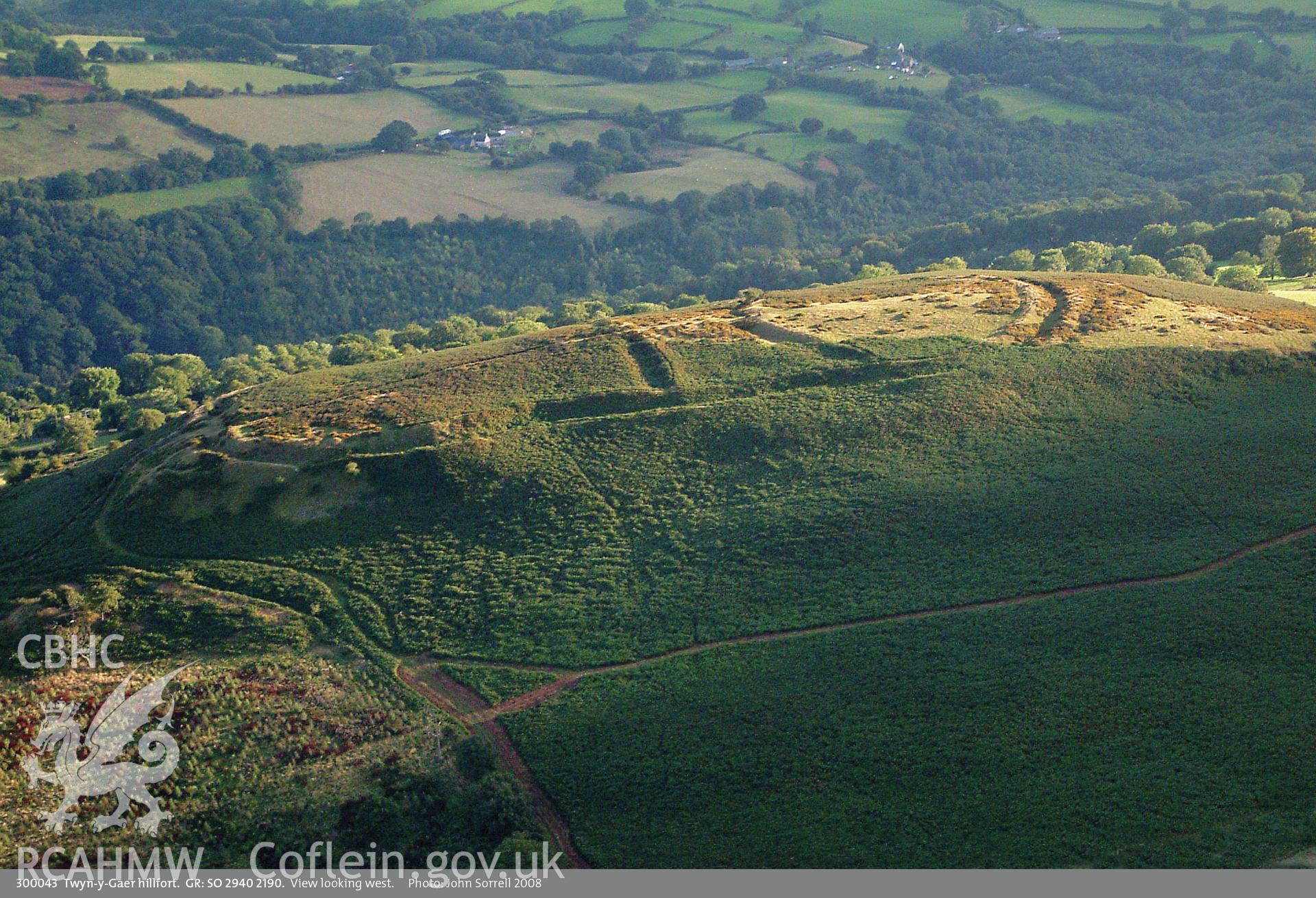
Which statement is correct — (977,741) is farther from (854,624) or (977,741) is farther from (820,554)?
(820,554)

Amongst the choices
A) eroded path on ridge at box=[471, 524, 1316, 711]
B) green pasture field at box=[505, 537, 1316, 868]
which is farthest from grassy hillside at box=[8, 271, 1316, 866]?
eroded path on ridge at box=[471, 524, 1316, 711]

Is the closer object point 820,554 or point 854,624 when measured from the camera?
point 854,624

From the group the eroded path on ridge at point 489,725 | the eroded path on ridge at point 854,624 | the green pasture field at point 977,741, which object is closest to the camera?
the green pasture field at point 977,741

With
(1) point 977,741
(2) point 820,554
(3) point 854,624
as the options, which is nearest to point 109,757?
(3) point 854,624

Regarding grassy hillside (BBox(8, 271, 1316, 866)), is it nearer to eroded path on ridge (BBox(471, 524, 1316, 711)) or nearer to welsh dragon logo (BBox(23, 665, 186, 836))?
Answer: eroded path on ridge (BBox(471, 524, 1316, 711))

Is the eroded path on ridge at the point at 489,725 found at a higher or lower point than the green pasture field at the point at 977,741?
lower

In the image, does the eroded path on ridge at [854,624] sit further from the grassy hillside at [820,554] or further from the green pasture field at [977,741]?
the green pasture field at [977,741]

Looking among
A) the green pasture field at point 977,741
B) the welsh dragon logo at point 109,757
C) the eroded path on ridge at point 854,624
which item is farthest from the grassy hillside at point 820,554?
the welsh dragon logo at point 109,757

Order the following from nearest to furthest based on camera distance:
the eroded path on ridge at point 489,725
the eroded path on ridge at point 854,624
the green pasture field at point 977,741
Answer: the green pasture field at point 977,741, the eroded path on ridge at point 489,725, the eroded path on ridge at point 854,624
